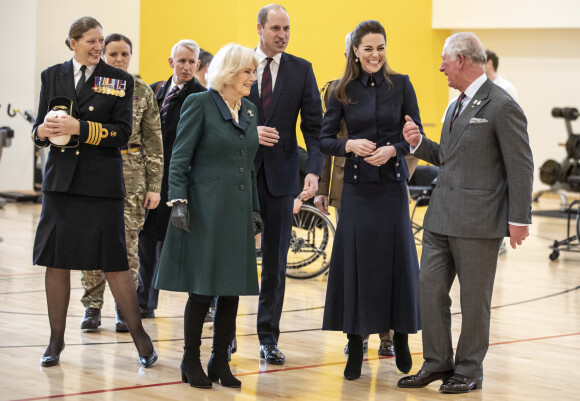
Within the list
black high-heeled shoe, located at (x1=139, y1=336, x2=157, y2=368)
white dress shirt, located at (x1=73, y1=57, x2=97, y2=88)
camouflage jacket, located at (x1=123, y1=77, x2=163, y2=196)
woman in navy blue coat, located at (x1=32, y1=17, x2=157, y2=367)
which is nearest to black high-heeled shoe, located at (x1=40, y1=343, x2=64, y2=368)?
woman in navy blue coat, located at (x1=32, y1=17, x2=157, y2=367)

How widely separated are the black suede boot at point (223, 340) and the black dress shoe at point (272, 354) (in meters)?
0.47

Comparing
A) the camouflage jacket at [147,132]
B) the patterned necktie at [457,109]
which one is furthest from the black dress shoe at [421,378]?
the camouflage jacket at [147,132]

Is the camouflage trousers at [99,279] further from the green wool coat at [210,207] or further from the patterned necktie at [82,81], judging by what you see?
the green wool coat at [210,207]

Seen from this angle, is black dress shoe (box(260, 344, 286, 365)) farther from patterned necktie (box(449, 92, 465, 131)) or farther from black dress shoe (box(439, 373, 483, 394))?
patterned necktie (box(449, 92, 465, 131))

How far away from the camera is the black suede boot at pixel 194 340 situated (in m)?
3.65

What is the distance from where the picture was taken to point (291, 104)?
4309mm

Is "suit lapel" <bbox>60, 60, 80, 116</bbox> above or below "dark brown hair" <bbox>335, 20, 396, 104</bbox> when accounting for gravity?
below

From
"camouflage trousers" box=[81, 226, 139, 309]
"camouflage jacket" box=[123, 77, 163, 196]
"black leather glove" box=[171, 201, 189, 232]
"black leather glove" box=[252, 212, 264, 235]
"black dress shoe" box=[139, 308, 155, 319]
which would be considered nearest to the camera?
"black leather glove" box=[171, 201, 189, 232]

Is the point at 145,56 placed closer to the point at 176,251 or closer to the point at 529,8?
the point at 529,8

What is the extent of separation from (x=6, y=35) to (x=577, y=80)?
8.86 meters

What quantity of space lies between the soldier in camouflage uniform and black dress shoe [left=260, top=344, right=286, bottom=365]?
0.90 m

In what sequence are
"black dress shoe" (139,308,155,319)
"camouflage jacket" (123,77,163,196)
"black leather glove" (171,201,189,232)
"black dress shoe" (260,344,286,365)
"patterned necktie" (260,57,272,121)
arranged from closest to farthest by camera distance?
"black leather glove" (171,201,189,232), "black dress shoe" (260,344,286,365), "patterned necktie" (260,57,272,121), "camouflage jacket" (123,77,163,196), "black dress shoe" (139,308,155,319)

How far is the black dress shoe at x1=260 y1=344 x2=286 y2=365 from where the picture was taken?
13.7 ft

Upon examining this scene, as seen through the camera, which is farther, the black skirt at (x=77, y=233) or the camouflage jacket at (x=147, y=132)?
the camouflage jacket at (x=147, y=132)
